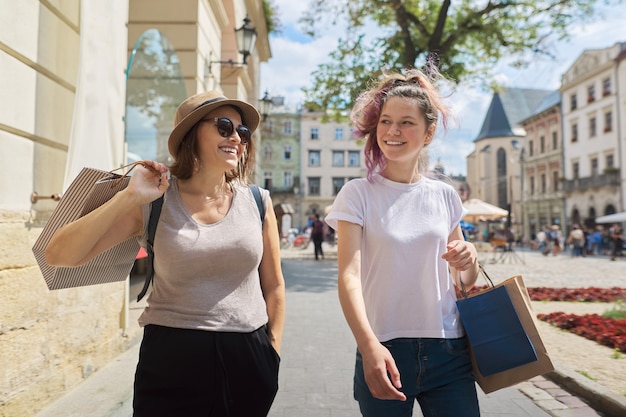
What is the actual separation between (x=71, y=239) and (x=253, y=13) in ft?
52.7

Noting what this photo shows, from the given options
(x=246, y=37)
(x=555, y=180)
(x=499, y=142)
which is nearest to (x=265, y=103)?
(x=246, y=37)

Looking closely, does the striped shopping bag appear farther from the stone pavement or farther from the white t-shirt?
the stone pavement

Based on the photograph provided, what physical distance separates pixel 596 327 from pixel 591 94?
147ft

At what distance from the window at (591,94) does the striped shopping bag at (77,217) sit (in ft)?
163

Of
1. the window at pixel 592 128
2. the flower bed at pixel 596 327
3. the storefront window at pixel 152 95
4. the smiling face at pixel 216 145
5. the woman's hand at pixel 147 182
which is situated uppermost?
the window at pixel 592 128

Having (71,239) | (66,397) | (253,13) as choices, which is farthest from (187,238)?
(253,13)

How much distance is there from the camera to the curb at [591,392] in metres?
3.76

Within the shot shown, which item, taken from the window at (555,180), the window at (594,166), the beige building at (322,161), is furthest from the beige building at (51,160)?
the beige building at (322,161)

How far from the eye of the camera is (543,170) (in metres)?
53.5

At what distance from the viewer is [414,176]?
211cm

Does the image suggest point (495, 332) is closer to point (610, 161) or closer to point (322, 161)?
point (610, 161)

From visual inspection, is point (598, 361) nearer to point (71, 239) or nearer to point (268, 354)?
point (268, 354)

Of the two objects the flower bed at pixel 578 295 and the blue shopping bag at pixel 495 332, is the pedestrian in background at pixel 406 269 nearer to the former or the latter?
the blue shopping bag at pixel 495 332

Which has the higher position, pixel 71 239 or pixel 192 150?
pixel 192 150
